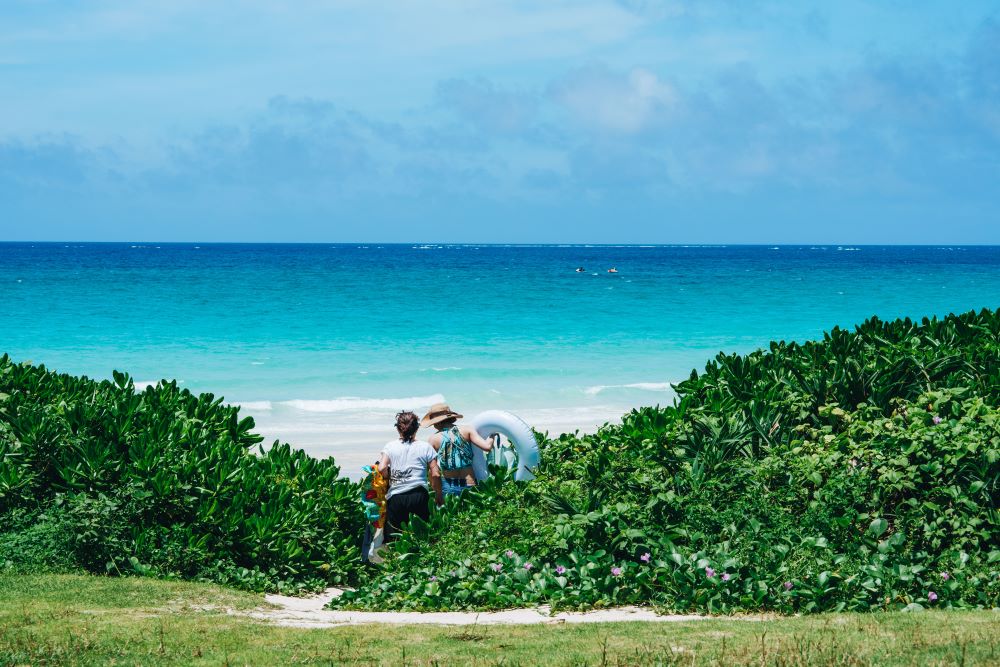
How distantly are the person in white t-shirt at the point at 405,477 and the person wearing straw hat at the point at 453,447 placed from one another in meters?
0.80

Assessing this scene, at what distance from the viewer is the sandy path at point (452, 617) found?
7332mm

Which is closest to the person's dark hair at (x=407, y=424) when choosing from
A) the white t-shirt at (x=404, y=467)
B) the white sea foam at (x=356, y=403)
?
the white t-shirt at (x=404, y=467)

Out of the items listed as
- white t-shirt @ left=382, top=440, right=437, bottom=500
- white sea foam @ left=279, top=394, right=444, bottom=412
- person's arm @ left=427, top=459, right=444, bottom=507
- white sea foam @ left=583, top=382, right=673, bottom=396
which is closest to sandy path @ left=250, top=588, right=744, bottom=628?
white t-shirt @ left=382, top=440, right=437, bottom=500

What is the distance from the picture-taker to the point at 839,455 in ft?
28.8

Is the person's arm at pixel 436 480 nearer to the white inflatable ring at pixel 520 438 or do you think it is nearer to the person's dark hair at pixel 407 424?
the person's dark hair at pixel 407 424

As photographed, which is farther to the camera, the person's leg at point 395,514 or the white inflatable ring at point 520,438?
the white inflatable ring at point 520,438

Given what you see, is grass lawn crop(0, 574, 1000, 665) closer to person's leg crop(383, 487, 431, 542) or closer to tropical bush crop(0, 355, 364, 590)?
tropical bush crop(0, 355, 364, 590)

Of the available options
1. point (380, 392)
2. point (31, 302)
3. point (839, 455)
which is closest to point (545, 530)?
point (839, 455)

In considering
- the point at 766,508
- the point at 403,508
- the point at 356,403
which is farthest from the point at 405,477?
the point at 356,403

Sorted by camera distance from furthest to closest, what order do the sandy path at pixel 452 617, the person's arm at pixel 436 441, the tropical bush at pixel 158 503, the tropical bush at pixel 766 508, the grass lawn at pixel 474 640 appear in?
1. the person's arm at pixel 436 441
2. the tropical bush at pixel 158 503
3. the tropical bush at pixel 766 508
4. the sandy path at pixel 452 617
5. the grass lawn at pixel 474 640

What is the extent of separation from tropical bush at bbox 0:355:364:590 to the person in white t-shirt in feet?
1.31

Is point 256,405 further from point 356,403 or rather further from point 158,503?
point 158,503

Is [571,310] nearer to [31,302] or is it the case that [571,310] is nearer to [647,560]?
[31,302]

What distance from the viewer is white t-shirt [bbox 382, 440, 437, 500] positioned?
9.83 meters
